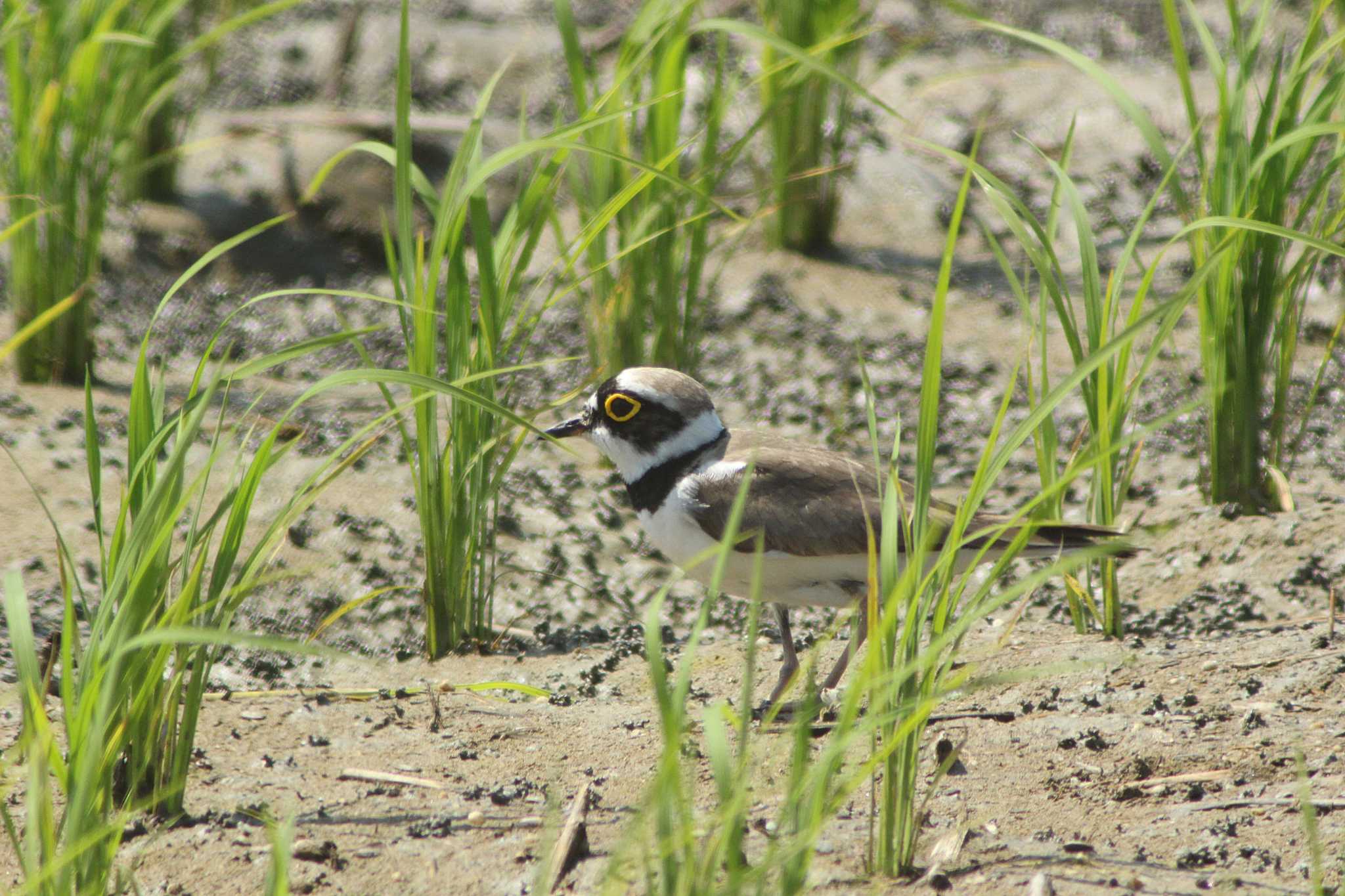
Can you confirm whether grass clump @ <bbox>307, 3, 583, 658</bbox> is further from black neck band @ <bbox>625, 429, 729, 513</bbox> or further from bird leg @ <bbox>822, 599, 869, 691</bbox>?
bird leg @ <bbox>822, 599, 869, 691</bbox>

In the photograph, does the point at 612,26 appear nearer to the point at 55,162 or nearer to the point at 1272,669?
the point at 55,162

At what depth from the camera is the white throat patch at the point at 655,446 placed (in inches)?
155

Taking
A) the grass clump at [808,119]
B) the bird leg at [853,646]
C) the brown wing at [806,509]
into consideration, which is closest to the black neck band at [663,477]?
the brown wing at [806,509]

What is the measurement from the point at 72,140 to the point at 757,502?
9.87 feet

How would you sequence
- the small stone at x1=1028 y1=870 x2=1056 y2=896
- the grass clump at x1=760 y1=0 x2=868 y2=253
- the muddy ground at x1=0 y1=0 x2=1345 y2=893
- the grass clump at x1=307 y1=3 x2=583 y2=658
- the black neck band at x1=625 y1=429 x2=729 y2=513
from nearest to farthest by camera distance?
the small stone at x1=1028 y1=870 x2=1056 y2=896 → the muddy ground at x1=0 y1=0 x2=1345 y2=893 → the grass clump at x1=307 y1=3 x2=583 y2=658 → the black neck band at x1=625 y1=429 x2=729 y2=513 → the grass clump at x1=760 y1=0 x2=868 y2=253

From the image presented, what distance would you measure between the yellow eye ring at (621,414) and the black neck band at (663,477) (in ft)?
0.52

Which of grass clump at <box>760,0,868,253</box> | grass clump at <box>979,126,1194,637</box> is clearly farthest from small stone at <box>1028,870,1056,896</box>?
grass clump at <box>760,0,868,253</box>

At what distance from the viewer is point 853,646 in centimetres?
371

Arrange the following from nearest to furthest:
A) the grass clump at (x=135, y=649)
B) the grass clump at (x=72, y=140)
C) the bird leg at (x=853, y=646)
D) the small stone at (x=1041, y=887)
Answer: the grass clump at (x=135, y=649)
the small stone at (x=1041, y=887)
the bird leg at (x=853, y=646)
the grass clump at (x=72, y=140)

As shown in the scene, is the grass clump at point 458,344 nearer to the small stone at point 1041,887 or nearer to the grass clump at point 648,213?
the grass clump at point 648,213

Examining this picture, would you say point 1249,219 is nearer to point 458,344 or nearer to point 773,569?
point 773,569

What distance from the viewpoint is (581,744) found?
332 centimetres

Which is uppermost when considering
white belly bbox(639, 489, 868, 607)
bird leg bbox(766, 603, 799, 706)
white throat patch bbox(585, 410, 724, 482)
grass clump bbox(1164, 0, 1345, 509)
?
grass clump bbox(1164, 0, 1345, 509)

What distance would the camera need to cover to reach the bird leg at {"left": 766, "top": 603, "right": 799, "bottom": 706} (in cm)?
374
